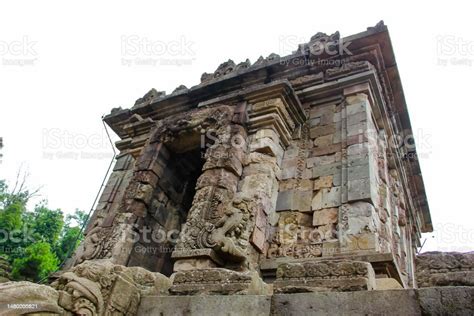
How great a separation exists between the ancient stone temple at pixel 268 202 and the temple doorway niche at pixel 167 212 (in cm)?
4

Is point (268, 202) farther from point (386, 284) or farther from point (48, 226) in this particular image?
point (48, 226)

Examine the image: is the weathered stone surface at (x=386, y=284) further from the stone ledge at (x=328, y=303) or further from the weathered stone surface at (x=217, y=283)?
the stone ledge at (x=328, y=303)

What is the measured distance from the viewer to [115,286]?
3.37 metres

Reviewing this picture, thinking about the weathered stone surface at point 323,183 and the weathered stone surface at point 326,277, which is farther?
the weathered stone surface at point 323,183

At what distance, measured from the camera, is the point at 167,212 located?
24.5ft

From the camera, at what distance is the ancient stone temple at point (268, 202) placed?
3.15 meters

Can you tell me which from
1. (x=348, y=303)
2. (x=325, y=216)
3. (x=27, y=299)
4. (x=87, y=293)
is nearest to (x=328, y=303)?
(x=348, y=303)

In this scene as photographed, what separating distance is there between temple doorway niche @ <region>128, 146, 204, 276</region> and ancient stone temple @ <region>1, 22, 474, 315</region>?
0.12 feet

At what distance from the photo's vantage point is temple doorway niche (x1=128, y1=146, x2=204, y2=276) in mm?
6621

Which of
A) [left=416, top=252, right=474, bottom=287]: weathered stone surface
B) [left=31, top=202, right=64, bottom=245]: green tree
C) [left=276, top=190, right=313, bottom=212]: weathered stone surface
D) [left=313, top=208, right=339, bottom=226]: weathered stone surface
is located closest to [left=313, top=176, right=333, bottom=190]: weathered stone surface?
[left=276, top=190, right=313, bottom=212]: weathered stone surface

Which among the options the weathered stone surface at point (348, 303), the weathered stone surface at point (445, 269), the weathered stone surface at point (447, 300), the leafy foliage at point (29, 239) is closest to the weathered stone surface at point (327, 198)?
the weathered stone surface at point (445, 269)

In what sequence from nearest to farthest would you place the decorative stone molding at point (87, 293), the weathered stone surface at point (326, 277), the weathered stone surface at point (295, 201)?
1. the decorative stone molding at point (87, 293)
2. the weathered stone surface at point (326, 277)
3. the weathered stone surface at point (295, 201)

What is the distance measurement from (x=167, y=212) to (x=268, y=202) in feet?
8.87

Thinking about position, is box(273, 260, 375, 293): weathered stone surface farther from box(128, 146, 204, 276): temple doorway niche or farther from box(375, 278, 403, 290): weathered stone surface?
box(128, 146, 204, 276): temple doorway niche
